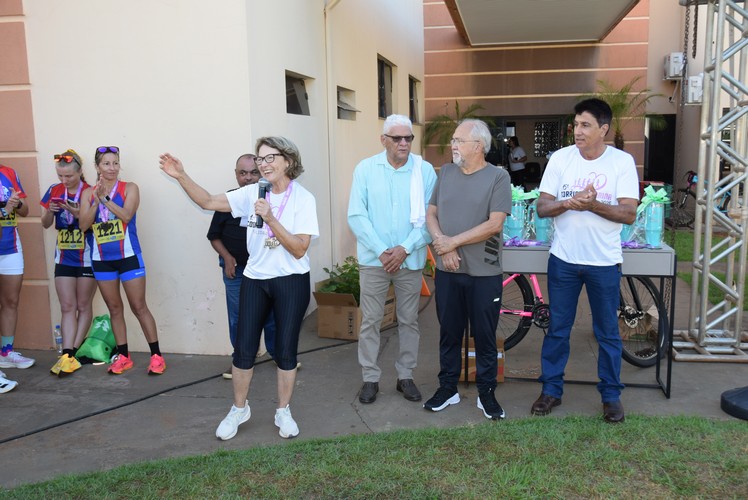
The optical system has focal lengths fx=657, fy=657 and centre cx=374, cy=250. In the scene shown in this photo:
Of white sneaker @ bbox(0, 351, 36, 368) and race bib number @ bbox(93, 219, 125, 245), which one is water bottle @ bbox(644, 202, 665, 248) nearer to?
race bib number @ bbox(93, 219, 125, 245)

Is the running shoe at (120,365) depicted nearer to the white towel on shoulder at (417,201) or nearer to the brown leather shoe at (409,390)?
the brown leather shoe at (409,390)

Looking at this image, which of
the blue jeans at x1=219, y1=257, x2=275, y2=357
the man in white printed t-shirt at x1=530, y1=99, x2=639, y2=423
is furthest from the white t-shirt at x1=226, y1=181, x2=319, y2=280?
the man in white printed t-shirt at x1=530, y1=99, x2=639, y2=423

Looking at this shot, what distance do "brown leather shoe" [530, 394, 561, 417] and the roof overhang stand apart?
8.47 m

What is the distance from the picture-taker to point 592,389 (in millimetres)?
4891

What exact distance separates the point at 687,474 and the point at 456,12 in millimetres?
10231

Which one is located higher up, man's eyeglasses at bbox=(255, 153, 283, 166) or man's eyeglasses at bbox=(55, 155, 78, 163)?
man's eyeglasses at bbox=(55, 155, 78, 163)

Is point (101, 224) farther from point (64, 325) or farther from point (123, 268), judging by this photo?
point (64, 325)

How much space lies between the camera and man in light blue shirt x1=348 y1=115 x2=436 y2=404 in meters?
4.50

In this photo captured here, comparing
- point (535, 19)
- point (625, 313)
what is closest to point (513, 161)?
point (535, 19)

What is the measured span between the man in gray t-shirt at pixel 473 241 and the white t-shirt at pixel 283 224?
0.87 metres

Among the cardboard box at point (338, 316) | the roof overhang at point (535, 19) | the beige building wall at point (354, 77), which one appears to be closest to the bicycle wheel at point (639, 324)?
the cardboard box at point (338, 316)

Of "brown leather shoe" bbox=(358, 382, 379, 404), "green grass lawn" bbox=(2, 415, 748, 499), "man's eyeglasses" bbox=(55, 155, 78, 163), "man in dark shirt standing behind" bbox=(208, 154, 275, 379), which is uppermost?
"man's eyeglasses" bbox=(55, 155, 78, 163)

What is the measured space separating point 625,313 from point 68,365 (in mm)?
4667

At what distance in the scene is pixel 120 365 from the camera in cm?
552
